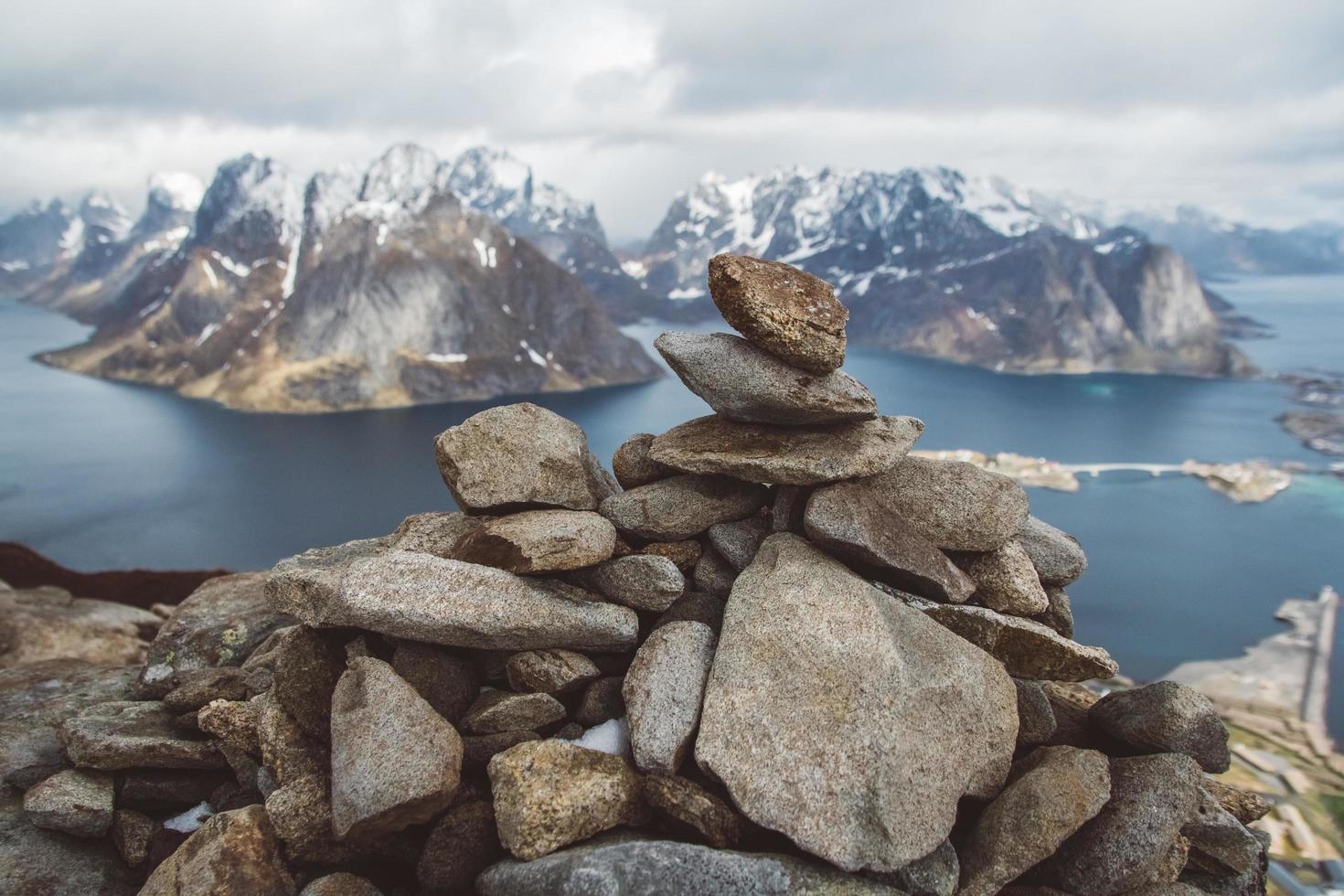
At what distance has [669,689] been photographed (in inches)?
436

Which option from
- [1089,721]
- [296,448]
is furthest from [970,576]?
[296,448]

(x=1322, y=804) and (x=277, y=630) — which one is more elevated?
(x=277, y=630)

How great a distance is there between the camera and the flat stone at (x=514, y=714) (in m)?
11.0

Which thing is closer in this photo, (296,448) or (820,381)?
(820,381)

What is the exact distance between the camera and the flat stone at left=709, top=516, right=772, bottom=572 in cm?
1344

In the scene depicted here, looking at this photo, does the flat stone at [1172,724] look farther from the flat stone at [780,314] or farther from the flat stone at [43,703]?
the flat stone at [43,703]

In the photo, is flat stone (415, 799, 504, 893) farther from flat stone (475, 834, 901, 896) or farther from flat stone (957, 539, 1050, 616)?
flat stone (957, 539, 1050, 616)

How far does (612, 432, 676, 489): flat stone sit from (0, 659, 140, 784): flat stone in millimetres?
10809

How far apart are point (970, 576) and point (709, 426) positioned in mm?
5504

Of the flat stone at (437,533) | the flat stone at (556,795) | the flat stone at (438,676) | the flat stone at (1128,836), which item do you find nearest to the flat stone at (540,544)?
the flat stone at (437,533)

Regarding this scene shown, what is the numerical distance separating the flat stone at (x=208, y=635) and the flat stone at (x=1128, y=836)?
1475cm

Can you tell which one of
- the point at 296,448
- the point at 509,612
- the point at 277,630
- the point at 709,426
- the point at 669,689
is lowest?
the point at 296,448

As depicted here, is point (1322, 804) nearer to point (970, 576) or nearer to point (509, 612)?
point (970, 576)

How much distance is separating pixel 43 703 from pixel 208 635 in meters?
3.08
